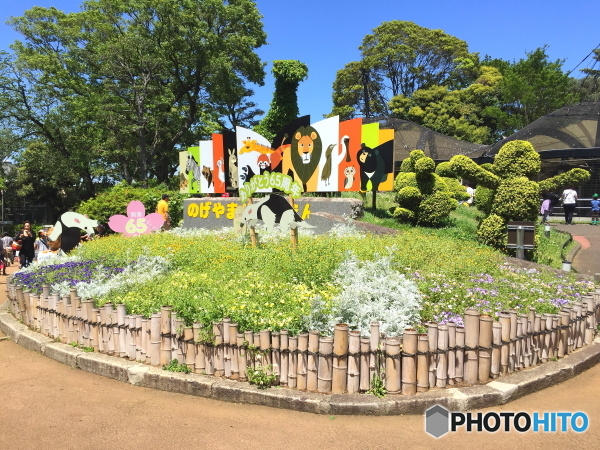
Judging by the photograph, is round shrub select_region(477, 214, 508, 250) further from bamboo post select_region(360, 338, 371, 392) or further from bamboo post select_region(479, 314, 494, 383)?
bamboo post select_region(360, 338, 371, 392)

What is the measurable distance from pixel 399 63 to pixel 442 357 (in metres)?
40.3

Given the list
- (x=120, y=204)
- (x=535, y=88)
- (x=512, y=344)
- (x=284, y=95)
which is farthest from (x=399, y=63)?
(x=512, y=344)

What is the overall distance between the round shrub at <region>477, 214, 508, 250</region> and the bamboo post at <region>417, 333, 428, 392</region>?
686 cm

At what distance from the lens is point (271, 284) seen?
19.1ft

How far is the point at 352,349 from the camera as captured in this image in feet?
12.6

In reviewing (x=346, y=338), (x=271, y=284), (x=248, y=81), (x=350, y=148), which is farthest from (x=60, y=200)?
(x=346, y=338)

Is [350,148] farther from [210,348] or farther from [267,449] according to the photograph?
[267,449]

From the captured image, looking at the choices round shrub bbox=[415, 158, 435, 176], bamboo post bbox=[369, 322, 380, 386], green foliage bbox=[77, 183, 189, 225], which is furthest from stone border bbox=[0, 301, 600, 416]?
green foliage bbox=[77, 183, 189, 225]

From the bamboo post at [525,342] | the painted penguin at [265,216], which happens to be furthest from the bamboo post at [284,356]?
the painted penguin at [265,216]

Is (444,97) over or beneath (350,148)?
over

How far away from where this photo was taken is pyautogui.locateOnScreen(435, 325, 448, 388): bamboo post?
3.89 metres

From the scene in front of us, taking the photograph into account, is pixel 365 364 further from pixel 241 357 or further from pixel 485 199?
pixel 485 199

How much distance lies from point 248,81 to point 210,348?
29197 millimetres

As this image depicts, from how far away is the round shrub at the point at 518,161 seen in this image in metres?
9.62
